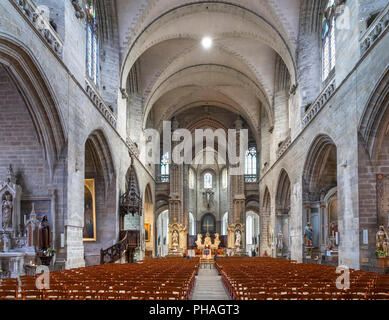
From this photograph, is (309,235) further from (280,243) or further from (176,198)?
(176,198)

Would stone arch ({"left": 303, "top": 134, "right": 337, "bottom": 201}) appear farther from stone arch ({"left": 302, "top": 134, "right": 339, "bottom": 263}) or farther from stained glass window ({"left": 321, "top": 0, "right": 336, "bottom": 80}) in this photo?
stained glass window ({"left": 321, "top": 0, "right": 336, "bottom": 80})

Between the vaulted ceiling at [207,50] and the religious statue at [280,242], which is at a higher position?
the vaulted ceiling at [207,50]

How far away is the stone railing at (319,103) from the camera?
17.0 meters

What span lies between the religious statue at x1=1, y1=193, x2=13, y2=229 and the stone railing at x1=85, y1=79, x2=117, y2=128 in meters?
6.10

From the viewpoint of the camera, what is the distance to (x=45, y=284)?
7.40 meters

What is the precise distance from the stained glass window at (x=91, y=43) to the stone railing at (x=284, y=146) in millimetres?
11654

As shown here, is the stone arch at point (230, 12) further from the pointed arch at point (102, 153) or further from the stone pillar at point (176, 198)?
the stone pillar at point (176, 198)

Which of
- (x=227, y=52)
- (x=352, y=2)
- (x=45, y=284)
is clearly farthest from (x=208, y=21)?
(x=45, y=284)

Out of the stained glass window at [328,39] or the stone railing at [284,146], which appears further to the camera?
the stone railing at [284,146]

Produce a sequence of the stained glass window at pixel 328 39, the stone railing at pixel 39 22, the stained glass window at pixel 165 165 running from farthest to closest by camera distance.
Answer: the stained glass window at pixel 165 165, the stained glass window at pixel 328 39, the stone railing at pixel 39 22

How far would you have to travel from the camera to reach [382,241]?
12.7 meters

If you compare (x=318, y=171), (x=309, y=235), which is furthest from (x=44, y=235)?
(x=318, y=171)

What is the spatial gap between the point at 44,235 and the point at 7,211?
1367 millimetres

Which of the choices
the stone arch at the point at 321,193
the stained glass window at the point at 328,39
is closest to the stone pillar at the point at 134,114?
the stone arch at the point at 321,193
